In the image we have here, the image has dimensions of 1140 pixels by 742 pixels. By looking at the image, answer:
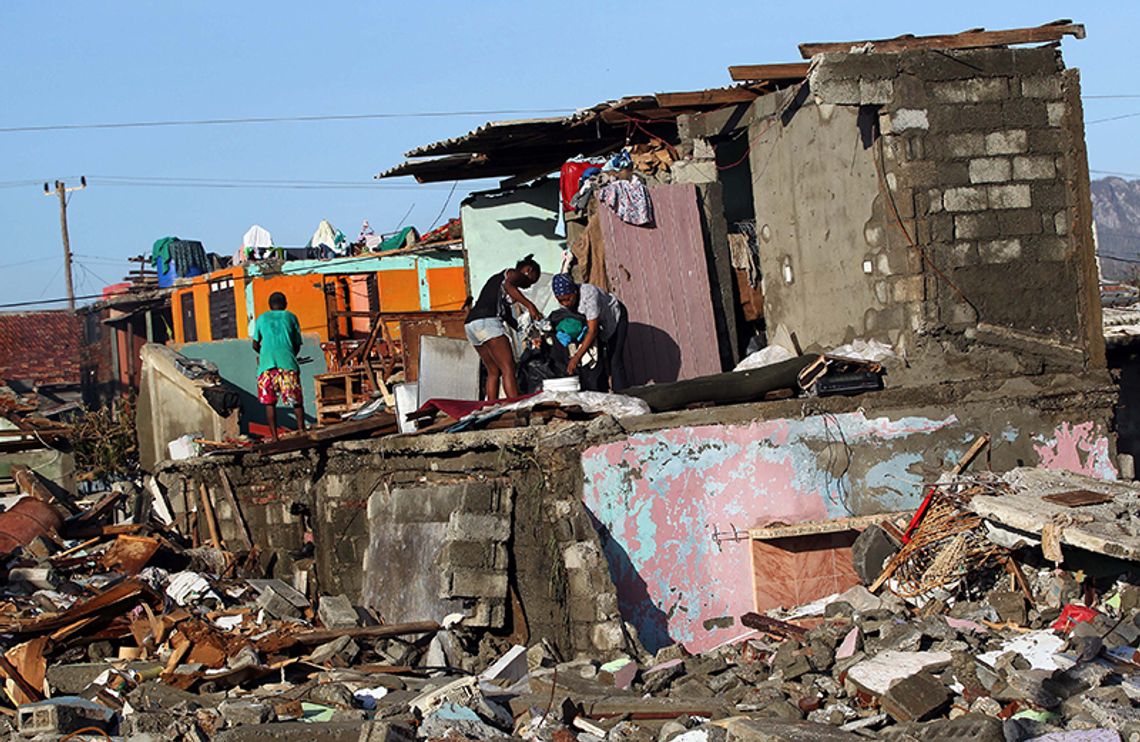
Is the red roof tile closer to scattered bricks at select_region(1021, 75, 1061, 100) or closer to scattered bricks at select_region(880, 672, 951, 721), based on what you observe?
scattered bricks at select_region(1021, 75, 1061, 100)

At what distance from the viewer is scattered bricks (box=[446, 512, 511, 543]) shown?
30.7 ft

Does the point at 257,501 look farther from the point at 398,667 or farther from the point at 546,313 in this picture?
the point at 398,667

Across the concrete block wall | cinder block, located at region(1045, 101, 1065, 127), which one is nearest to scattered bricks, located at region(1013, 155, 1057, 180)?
the concrete block wall

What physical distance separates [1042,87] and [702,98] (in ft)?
10.5

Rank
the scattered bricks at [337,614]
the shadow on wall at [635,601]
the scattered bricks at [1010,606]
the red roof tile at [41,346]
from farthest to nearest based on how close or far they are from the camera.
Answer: the red roof tile at [41,346] < the scattered bricks at [337,614] < the shadow on wall at [635,601] < the scattered bricks at [1010,606]

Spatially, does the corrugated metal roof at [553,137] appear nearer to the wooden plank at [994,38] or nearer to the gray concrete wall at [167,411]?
the wooden plank at [994,38]

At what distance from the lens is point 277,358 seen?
1312 cm

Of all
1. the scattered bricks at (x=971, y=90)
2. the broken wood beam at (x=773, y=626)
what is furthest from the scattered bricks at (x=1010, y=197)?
the broken wood beam at (x=773, y=626)

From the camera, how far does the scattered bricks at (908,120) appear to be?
10.0 metres

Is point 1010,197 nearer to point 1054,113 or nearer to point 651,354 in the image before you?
point 1054,113

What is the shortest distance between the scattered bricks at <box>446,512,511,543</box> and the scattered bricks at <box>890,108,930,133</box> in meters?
4.01

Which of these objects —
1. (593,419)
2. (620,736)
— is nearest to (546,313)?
(593,419)

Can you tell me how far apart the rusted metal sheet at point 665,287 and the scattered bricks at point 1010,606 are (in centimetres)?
447

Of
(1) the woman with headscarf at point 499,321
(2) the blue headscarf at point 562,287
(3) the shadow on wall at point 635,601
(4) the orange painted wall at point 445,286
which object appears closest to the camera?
(3) the shadow on wall at point 635,601
